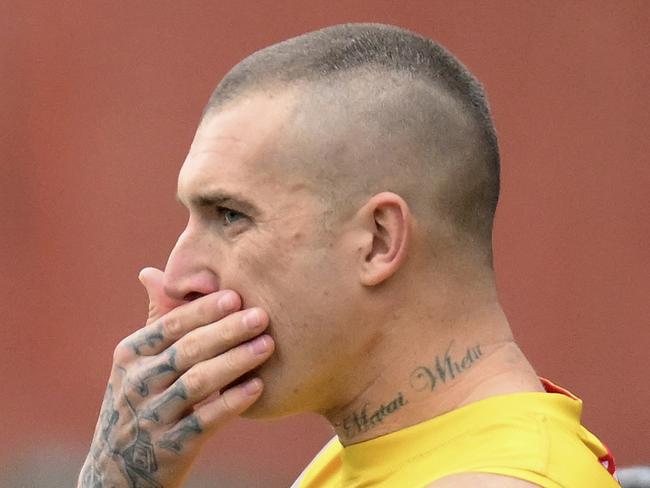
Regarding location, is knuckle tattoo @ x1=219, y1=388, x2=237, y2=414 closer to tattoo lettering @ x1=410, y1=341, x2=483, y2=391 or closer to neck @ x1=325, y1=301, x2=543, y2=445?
neck @ x1=325, y1=301, x2=543, y2=445

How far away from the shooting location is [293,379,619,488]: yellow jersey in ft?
6.94

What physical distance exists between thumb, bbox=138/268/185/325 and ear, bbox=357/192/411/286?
1.32 feet

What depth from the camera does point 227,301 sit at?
239cm

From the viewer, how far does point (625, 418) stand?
15.1 feet

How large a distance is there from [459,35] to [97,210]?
1.63 m

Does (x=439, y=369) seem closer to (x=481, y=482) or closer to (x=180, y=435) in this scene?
(x=481, y=482)

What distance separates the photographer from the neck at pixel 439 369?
7.71ft

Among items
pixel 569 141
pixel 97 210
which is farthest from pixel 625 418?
pixel 97 210

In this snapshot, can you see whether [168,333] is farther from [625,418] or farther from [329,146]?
[625,418]

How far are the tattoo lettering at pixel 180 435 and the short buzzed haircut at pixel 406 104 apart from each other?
568 millimetres

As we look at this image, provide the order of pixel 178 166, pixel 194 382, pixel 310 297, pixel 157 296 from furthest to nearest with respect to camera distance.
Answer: pixel 178 166
pixel 157 296
pixel 194 382
pixel 310 297

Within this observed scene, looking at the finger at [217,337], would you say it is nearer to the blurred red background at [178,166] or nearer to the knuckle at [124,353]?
the knuckle at [124,353]

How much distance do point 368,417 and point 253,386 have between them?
8.8 inches

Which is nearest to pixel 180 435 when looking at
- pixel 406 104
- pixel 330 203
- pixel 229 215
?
pixel 229 215
